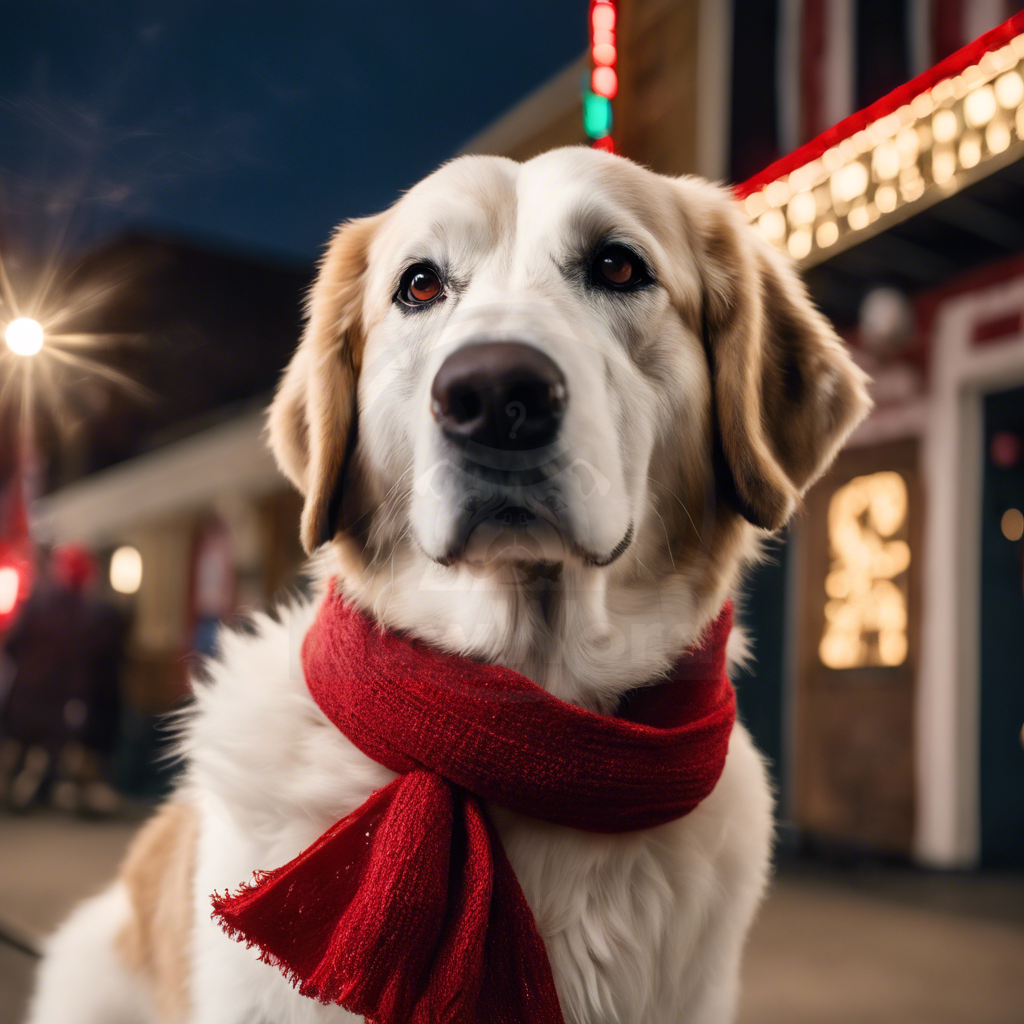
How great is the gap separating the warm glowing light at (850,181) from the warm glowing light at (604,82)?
1.06ft

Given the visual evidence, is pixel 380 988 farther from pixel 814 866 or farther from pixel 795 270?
pixel 814 866

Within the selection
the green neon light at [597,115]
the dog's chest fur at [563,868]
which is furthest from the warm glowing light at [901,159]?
the dog's chest fur at [563,868]

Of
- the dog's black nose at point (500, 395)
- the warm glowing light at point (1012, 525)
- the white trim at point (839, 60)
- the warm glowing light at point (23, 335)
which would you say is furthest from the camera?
the warm glowing light at point (1012, 525)

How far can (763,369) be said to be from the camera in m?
1.13

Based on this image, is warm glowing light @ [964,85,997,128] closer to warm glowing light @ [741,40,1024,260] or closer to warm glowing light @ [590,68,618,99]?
warm glowing light @ [741,40,1024,260]

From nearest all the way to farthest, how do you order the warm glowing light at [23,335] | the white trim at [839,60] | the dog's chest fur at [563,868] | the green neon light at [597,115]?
the dog's chest fur at [563,868], the white trim at [839,60], the green neon light at [597,115], the warm glowing light at [23,335]

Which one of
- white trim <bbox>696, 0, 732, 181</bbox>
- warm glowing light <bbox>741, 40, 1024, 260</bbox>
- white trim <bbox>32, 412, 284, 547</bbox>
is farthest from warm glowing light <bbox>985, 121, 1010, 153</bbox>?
white trim <bbox>32, 412, 284, 547</bbox>

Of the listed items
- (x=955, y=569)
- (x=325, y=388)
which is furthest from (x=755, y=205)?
(x=955, y=569)

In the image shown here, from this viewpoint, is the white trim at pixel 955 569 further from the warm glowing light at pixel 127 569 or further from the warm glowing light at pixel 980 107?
the warm glowing light at pixel 127 569

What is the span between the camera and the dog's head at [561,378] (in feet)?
2.61

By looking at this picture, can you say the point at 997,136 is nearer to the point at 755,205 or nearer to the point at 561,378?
the point at 755,205

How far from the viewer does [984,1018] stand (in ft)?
5.42

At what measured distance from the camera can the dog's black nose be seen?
2.40 ft

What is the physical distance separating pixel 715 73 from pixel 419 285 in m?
0.51
